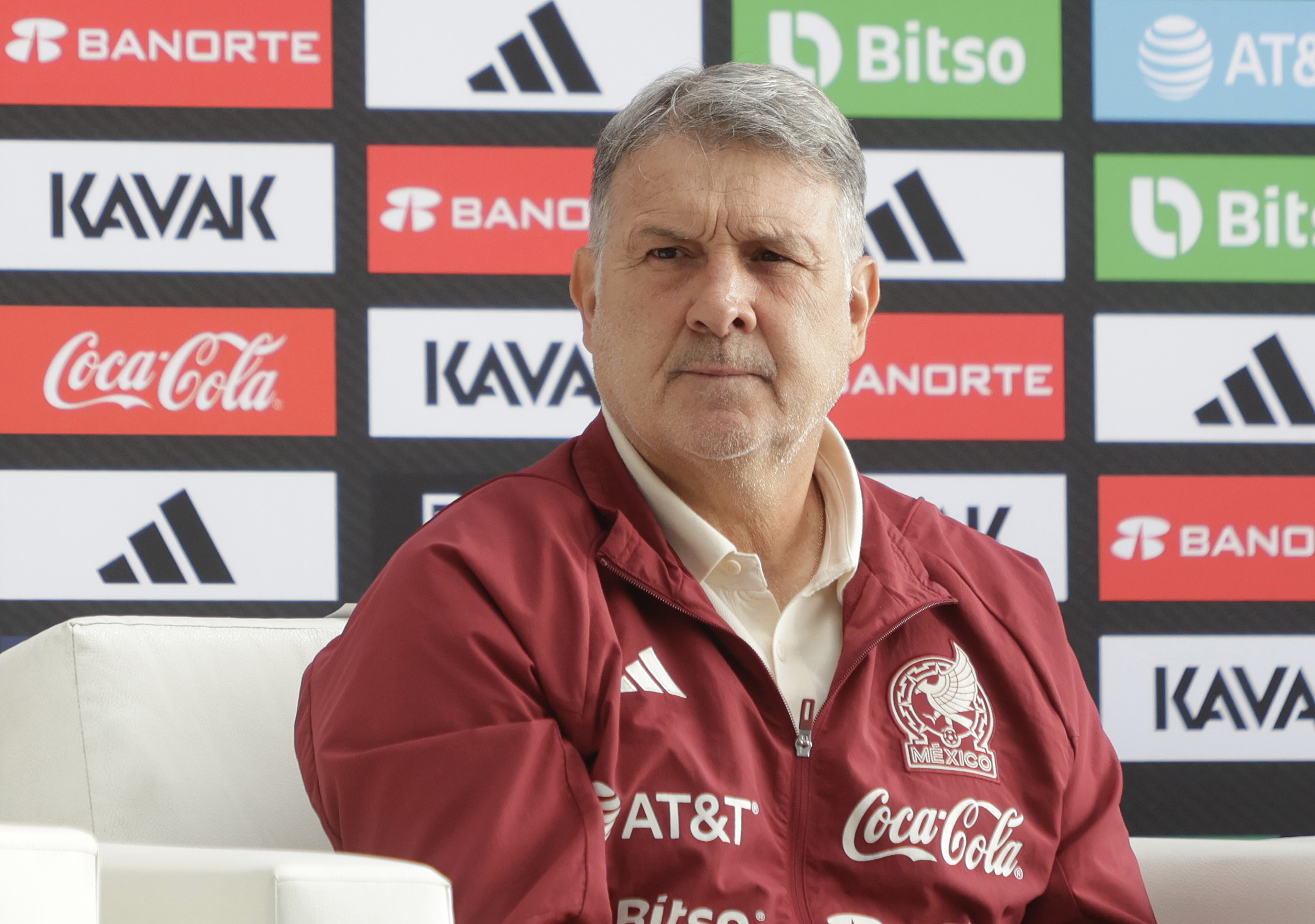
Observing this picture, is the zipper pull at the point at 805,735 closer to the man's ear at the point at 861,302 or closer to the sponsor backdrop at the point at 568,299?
the man's ear at the point at 861,302

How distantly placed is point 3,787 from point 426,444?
1015 mm

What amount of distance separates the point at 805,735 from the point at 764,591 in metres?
0.16

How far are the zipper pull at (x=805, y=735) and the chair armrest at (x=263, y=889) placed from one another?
40cm

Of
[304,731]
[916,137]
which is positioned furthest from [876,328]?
[304,731]

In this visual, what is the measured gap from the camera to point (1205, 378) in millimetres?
2131

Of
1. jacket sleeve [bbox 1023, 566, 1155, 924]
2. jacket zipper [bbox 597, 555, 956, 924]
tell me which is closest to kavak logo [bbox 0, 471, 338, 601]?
jacket zipper [bbox 597, 555, 956, 924]

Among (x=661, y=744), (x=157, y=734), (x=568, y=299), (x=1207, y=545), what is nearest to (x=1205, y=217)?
(x=1207, y=545)

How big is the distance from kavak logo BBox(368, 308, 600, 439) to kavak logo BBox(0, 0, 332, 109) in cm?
44

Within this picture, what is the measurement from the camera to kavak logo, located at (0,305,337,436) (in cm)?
200

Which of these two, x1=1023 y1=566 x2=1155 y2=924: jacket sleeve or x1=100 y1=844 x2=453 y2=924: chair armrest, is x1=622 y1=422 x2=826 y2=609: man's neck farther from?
x1=100 y1=844 x2=453 y2=924: chair armrest

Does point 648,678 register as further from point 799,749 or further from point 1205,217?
point 1205,217

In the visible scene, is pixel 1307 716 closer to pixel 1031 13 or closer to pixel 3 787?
pixel 1031 13

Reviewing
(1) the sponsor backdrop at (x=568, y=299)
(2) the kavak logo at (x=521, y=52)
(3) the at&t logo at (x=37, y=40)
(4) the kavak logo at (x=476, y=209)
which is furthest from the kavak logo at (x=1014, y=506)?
(3) the at&t logo at (x=37, y=40)

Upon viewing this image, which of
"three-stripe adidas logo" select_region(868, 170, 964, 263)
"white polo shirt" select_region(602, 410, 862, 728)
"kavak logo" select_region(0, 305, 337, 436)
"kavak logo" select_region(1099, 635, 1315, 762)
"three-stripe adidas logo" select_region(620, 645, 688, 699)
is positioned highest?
"three-stripe adidas logo" select_region(868, 170, 964, 263)
